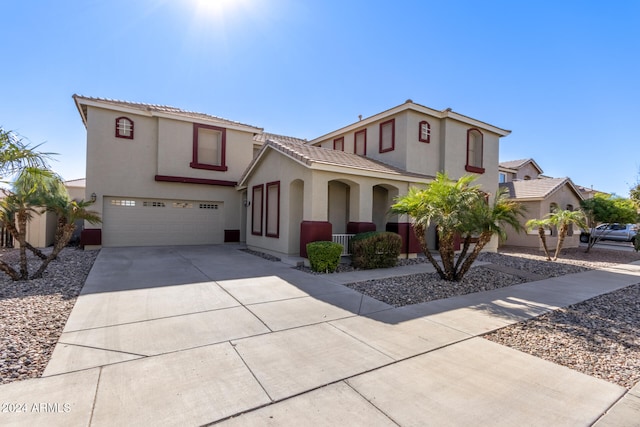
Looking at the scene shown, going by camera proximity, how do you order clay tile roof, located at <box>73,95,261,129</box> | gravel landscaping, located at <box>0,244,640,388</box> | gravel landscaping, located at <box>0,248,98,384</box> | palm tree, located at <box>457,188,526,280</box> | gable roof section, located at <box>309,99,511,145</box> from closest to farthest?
1. gravel landscaping, located at <box>0,248,98,384</box>
2. gravel landscaping, located at <box>0,244,640,388</box>
3. palm tree, located at <box>457,188,526,280</box>
4. gable roof section, located at <box>309,99,511,145</box>
5. clay tile roof, located at <box>73,95,261,129</box>

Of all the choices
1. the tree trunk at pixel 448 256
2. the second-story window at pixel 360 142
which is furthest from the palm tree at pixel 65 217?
the second-story window at pixel 360 142

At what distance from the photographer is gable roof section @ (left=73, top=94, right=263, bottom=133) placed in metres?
13.5

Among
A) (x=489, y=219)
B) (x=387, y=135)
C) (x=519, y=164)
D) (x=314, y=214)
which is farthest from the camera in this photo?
(x=519, y=164)

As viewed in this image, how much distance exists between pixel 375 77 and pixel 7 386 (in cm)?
1460

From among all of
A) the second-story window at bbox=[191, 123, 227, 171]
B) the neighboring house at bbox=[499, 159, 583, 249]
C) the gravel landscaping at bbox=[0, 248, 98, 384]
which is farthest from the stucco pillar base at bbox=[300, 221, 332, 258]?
the neighboring house at bbox=[499, 159, 583, 249]

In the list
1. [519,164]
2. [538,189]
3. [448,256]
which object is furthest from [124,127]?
[519,164]

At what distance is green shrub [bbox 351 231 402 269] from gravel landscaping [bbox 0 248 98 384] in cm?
734

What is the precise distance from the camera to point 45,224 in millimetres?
14000

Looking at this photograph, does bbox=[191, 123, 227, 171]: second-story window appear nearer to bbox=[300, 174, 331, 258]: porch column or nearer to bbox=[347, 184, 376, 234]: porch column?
bbox=[300, 174, 331, 258]: porch column

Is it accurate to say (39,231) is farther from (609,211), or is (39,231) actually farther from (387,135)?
(609,211)

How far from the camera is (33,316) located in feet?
16.8

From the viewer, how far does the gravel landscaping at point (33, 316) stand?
3.60 meters

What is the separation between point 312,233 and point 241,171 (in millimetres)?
8417

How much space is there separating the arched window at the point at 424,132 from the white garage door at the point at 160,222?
11.0m
